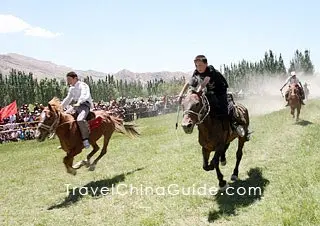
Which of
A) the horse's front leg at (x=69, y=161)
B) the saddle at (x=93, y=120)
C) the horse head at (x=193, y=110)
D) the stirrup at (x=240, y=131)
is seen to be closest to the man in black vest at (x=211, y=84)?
the horse head at (x=193, y=110)

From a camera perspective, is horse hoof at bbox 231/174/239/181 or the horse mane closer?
horse hoof at bbox 231/174/239/181

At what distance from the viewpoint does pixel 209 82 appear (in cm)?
838

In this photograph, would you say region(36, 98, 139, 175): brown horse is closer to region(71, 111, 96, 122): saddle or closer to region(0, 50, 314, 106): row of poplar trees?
region(71, 111, 96, 122): saddle

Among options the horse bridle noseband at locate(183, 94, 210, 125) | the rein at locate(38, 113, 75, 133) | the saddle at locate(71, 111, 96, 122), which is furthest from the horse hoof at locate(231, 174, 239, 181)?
the saddle at locate(71, 111, 96, 122)

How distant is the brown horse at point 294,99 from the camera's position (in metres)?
19.6

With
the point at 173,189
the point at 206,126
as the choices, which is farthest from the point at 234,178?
the point at 206,126

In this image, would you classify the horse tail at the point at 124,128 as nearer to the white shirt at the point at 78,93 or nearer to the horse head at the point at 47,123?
the white shirt at the point at 78,93

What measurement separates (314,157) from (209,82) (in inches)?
144

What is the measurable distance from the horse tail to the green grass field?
813mm

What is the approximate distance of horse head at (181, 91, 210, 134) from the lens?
7.49 metres

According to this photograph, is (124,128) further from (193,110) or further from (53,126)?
(193,110)

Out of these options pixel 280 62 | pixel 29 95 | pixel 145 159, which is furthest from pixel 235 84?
pixel 145 159

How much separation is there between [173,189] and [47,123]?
3.80 meters

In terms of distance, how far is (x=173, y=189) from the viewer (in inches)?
356
